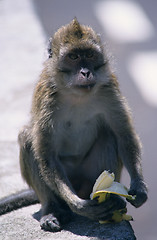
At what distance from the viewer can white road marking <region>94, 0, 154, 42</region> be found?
12.3 meters

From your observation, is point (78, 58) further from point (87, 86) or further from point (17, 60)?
point (17, 60)

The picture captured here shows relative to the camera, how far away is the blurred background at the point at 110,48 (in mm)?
8117

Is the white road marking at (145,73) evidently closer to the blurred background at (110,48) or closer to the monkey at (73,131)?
the blurred background at (110,48)

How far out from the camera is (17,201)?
6242 mm

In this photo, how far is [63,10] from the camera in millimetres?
13750

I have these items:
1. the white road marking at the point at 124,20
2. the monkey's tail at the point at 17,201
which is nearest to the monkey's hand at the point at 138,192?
the monkey's tail at the point at 17,201

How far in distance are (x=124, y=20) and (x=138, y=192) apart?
838cm

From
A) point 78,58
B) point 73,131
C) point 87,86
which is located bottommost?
point 73,131

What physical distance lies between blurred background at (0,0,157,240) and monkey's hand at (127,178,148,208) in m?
2.18

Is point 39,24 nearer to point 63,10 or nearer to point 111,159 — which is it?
point 63,10

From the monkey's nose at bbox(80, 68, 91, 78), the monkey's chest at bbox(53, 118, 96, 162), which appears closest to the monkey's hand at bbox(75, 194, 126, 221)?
the monkey's chest at bbox(53, 118, 96, 162)

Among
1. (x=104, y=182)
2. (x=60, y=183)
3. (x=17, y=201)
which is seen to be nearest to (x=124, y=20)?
(x=17, y=201)

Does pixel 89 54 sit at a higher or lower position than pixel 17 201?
higher

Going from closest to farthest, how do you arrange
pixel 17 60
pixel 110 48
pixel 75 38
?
pixel 75 38
pixel 110 48
pixel 17 60
